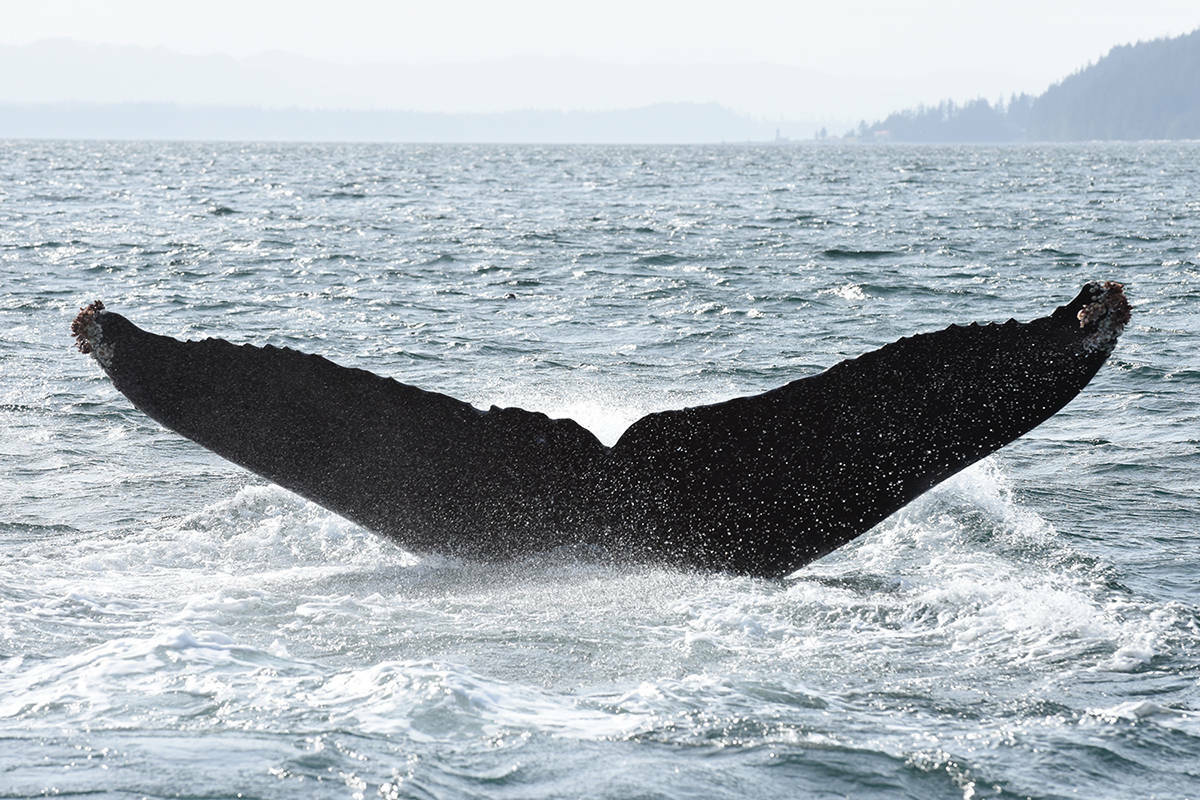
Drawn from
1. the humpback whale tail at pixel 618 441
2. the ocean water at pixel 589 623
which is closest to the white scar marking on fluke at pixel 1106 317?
the humpback whale tail at pixel 618 441

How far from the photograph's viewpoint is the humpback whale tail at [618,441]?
18.1 feet

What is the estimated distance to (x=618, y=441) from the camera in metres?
5.80

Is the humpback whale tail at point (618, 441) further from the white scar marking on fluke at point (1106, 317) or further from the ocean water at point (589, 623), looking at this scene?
the ocean water at point (589, 623)

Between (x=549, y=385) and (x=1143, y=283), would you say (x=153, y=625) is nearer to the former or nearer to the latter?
(x=549, y=385)

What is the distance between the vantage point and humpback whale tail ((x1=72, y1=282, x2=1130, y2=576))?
551 centimetres

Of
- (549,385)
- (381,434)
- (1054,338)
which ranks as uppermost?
(1054,338)

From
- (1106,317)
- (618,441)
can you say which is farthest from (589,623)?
(1106,317)

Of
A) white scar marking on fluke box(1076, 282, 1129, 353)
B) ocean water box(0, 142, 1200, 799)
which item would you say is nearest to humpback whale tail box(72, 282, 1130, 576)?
white scar marking on fluke box(1076, 282, 1129, 353)

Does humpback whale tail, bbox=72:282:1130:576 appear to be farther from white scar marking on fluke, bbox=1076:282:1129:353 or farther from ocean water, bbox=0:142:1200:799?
ocean water, bbox=0:142:1200:799

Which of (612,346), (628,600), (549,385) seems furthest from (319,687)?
(612,346)

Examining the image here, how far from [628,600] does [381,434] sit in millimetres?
1253

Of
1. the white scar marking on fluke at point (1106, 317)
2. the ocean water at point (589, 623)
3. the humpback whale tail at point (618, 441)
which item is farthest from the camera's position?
the humpback whale tail at point (618, 441)

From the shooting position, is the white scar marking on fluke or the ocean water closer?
the ocean water

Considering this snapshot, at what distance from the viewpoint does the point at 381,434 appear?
5.78 meters
